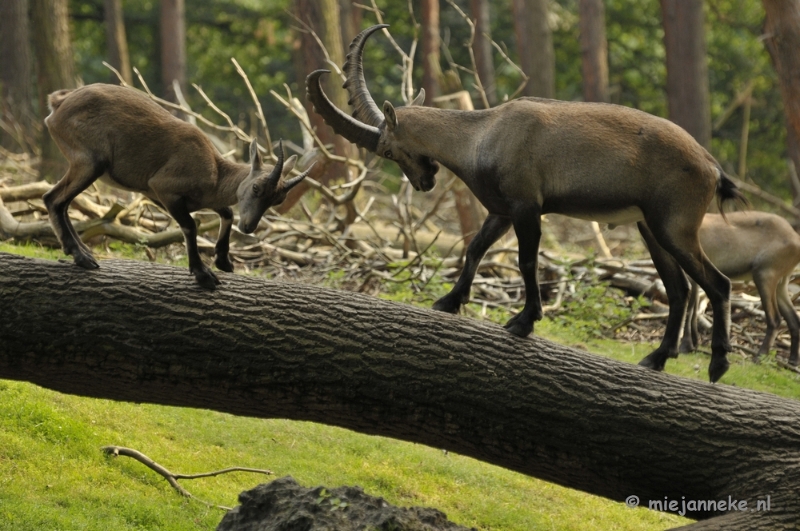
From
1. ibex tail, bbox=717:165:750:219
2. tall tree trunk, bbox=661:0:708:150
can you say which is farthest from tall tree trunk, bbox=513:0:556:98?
ibex tail, bbox=717:165:750:219

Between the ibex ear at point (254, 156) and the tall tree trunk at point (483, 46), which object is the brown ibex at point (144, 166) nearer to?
the ibex ear at point (254, 156)

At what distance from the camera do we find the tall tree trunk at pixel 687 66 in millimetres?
18641

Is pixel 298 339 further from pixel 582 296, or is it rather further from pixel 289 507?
pixel 582 296

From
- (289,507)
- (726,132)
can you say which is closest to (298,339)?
(289,507)

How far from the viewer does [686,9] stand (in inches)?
731

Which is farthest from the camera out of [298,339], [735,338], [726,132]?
[726,132]

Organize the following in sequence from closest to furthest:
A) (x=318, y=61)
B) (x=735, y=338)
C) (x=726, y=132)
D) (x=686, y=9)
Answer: (x=735, y=338), (x=318, y=61), (x=686, y=9), (x=726, y=132)

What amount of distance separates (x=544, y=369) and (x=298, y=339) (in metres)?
1.42

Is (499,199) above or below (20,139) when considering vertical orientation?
above

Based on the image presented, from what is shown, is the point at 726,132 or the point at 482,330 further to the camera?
the point at 726,132

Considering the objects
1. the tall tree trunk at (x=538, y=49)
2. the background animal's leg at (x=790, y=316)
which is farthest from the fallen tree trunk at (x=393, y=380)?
the tall tree trunk at (x=538, y=49)

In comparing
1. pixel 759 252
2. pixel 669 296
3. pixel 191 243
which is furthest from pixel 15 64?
pixel 669 296

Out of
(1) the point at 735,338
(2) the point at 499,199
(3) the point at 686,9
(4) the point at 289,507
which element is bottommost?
(1) the point at 735,338

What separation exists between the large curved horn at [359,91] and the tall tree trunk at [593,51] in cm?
1718
